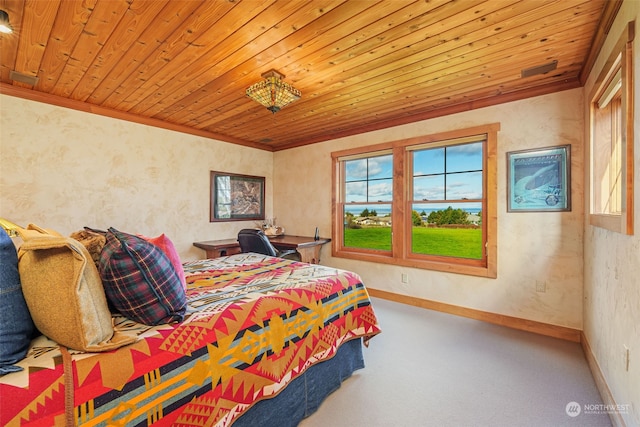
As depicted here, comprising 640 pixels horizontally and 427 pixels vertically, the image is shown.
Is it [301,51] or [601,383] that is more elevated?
[301,51]

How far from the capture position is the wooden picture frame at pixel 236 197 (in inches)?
166

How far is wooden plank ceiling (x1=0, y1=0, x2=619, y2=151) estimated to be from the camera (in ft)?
5.48

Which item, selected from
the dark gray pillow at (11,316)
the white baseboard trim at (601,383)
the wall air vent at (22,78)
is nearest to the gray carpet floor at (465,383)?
the white baseboard trim at (601,383)

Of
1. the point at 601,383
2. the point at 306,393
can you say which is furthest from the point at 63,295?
the point at 601,383

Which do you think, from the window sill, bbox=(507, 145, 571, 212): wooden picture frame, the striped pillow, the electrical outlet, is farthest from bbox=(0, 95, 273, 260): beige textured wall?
the electrical outlet

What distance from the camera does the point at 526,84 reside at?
264cm

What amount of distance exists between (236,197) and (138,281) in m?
3.43

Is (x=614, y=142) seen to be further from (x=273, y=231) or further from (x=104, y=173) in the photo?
(x=104, y=173)

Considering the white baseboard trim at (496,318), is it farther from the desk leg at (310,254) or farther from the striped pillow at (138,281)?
the striped pillow at (138,281)

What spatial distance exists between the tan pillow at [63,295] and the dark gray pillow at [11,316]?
0.07 ft

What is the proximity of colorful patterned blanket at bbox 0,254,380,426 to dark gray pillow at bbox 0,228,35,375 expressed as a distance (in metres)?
0.04

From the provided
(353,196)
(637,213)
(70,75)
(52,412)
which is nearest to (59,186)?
(70,75)

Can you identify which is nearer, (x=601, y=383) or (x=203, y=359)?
(x=203, y=359)

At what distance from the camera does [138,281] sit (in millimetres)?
1168
